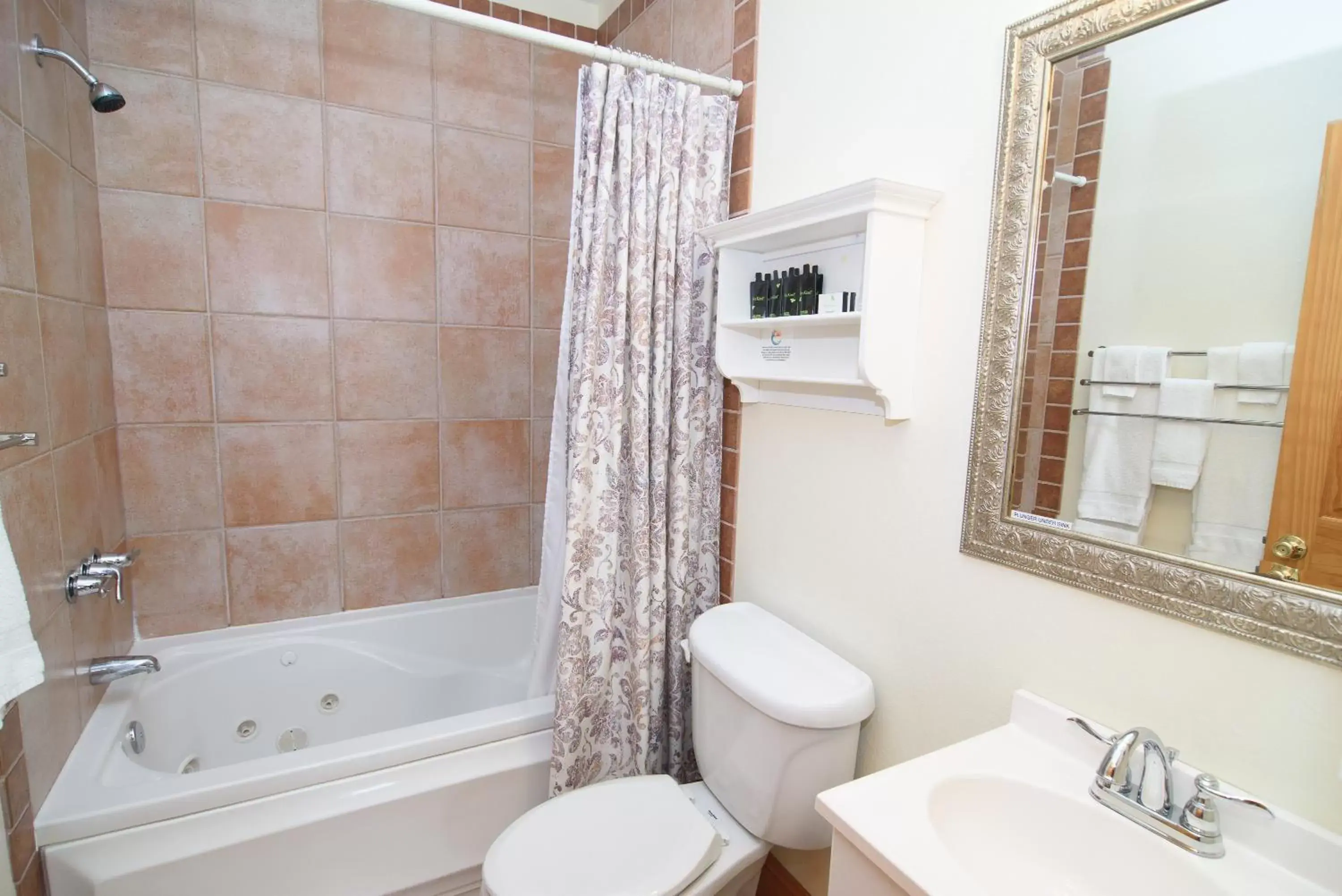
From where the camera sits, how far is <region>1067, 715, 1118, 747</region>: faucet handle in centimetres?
91

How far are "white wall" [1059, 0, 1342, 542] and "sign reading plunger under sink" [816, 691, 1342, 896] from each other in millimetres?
306

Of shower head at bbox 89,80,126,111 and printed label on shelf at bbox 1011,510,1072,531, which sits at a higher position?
shower head at bbox 89,80,126,111

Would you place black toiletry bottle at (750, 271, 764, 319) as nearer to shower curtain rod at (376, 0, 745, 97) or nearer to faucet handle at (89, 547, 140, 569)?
shower curtain rod at (376, 0, 745, 97)

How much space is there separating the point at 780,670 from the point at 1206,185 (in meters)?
1.01

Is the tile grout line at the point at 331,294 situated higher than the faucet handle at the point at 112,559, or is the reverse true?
the tile grout line at the point at 331,294

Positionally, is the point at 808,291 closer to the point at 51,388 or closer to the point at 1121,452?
the point at 1121,452

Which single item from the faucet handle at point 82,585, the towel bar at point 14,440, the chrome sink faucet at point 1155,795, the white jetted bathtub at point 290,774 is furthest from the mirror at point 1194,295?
the faucet handle at point 82,585

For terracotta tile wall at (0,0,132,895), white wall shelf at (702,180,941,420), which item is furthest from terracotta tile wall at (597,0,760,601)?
terracotta tile wall at (0,0,132,895)

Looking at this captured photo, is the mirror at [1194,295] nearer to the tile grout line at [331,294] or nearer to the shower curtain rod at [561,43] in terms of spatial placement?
the shower curtain rod at [561,43]

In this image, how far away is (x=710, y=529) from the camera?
5.77 ft

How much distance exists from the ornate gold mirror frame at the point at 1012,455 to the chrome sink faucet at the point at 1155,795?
179 mm

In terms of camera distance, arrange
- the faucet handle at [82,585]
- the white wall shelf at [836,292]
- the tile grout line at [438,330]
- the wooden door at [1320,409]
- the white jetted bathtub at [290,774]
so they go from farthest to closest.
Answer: the tile grout line at [438,330], the faucet handle at [82,585], the white jetted bathtub at [290,774], the white wall shelf at [836,292], the wooden door at [1320,409]

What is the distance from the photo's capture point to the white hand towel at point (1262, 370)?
30.1 inches

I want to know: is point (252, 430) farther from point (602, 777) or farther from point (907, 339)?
point (907, 339)
